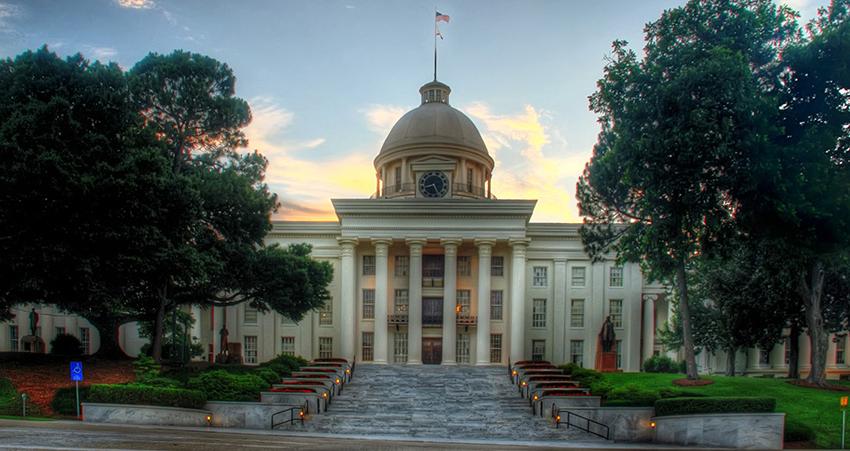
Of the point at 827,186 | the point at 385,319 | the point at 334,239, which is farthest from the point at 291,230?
the point at 827,186

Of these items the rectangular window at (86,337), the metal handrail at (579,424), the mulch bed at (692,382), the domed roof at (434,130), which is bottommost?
the rectangular window at (86,337)

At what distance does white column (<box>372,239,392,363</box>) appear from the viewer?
40.4m

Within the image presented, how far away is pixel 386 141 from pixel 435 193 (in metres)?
8.56

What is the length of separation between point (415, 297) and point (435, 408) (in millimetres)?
13840

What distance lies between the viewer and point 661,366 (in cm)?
4378

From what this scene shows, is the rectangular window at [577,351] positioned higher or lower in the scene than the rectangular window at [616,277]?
lower

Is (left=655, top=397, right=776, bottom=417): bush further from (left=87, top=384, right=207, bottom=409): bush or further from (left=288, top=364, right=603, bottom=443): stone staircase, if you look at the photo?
(left=87, top=384, right=207, bottom=409): bush

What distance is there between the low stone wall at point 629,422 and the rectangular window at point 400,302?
73.0 feet

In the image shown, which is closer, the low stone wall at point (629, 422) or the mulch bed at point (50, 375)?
the low stone wall at point (629, 422)

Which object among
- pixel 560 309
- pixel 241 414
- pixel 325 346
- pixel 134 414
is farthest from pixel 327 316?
pixel 134 414

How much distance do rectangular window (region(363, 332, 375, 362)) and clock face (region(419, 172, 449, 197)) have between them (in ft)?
40.9

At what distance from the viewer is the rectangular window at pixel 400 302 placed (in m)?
43.2

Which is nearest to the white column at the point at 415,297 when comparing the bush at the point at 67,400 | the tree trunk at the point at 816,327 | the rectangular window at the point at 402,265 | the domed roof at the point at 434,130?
the rectangular window at the point at 402,265

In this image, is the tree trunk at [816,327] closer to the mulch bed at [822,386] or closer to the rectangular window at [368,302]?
the mulch bed at [822,386]
